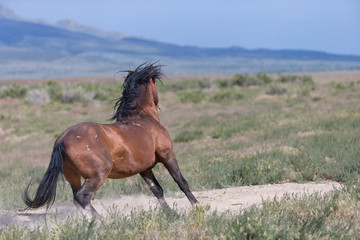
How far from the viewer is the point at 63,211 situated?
7.65 m

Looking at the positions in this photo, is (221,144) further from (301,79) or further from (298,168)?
(301,79)

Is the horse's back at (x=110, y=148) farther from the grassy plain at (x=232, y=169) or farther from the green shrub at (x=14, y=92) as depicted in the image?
the green shrub at (x=14, y=92)

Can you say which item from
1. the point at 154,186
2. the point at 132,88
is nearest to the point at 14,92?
A: the point at 132,88

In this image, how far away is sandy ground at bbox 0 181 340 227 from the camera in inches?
287

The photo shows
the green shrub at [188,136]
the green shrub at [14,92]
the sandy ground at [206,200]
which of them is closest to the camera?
the sandy ground at [206,200]

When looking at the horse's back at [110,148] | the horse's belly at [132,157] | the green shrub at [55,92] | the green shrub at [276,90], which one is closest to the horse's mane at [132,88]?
the horse's back at [110,148]

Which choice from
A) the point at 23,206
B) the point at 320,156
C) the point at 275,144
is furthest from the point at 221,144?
the point at 23,206

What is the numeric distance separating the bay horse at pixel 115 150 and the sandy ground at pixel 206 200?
1.77 ft

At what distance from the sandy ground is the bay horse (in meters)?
0.54

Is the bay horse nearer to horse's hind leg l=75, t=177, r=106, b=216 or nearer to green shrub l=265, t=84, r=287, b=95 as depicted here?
horse's hind leg l=75, t=177, r=106, b=216

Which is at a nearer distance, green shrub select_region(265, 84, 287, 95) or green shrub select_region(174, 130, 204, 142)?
green shrub select_region(174, 130, 204, 142)

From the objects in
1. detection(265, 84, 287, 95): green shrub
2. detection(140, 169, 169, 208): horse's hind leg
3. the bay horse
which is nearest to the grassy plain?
the bay horse

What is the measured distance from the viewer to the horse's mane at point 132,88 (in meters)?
7.60

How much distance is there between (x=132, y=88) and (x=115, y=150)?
55.7 inches
